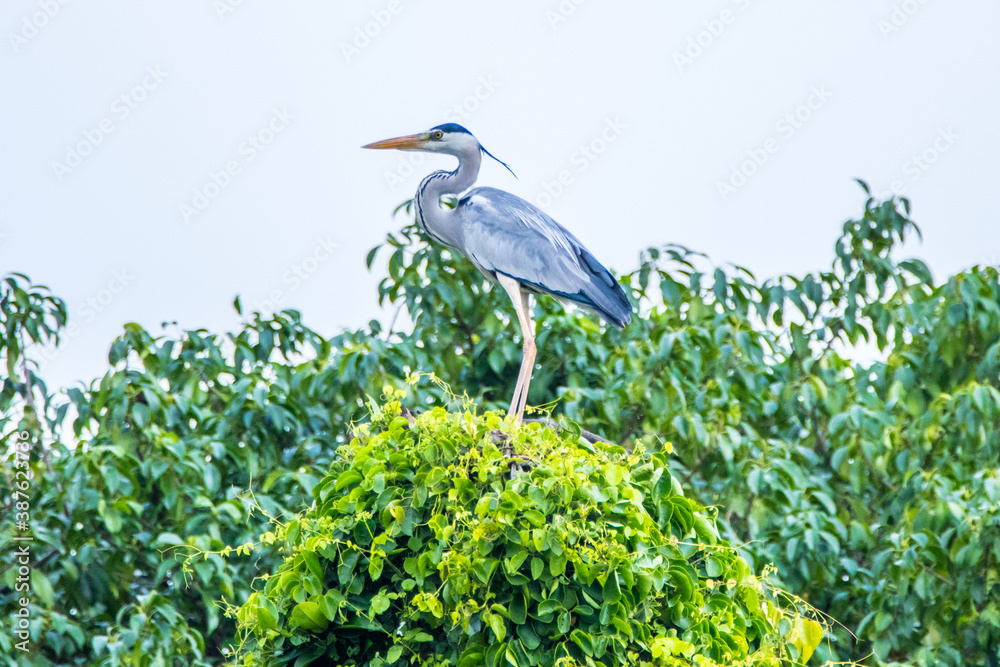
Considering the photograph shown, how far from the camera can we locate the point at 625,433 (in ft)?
20.7

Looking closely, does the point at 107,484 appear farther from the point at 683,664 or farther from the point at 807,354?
the point at 807,354

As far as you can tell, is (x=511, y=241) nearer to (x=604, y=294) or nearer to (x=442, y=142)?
(x=604, y=294)

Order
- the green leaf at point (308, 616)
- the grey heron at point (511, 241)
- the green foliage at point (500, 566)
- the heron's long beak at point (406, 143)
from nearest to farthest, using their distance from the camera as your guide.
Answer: the green foliage at point (500, 566) < the green leaf at point (308, 616) < the grey heron at point (511, 241) < the heron's long beak at point (406, 143)

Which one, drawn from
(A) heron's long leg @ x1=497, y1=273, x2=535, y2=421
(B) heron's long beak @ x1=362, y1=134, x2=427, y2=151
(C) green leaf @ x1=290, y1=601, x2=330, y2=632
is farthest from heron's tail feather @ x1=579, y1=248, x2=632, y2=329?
(C) green leaf @ x1=290, y1=601, x2=330, y2=632

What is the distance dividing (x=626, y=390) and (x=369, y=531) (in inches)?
125

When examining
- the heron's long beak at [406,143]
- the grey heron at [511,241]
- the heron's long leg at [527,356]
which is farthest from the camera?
the heron's long beak at [406,143]

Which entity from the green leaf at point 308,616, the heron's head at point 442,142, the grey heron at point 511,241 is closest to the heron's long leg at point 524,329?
the grey heron at point 511,241

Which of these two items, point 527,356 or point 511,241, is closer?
point 511,241

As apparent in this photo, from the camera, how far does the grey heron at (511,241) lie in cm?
481

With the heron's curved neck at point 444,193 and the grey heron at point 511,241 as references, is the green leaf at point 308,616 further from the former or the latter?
the heron's curved neck at point 444,193

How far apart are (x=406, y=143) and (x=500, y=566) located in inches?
117

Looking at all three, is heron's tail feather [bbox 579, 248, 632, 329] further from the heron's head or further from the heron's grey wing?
the heron's head

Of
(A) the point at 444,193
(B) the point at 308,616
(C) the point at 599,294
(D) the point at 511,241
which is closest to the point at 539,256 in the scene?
(D) the point at 511,241

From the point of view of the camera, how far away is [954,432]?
6.21 metres
